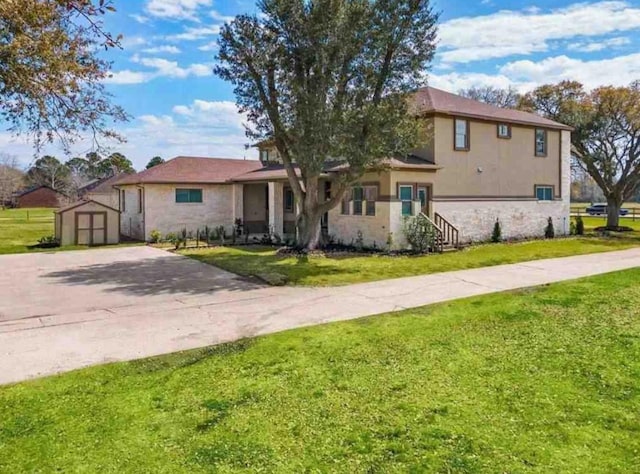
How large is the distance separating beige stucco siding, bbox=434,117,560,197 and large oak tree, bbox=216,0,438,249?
4.37 metres

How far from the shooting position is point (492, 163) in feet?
71.4

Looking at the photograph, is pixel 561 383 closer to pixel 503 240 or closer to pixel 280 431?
pixel 280 431

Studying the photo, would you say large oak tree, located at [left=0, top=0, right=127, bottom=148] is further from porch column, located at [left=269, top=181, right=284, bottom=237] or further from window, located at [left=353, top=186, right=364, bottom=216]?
porch column, located at [left=269, top=181, right=284, bottom=237]

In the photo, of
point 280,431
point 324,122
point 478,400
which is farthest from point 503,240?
point 280,431

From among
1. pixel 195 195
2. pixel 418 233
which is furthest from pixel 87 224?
pixel 418 233

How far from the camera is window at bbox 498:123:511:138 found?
866 inches

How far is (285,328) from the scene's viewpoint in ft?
26.6

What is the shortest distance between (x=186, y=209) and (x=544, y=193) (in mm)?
18064

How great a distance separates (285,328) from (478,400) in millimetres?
3667

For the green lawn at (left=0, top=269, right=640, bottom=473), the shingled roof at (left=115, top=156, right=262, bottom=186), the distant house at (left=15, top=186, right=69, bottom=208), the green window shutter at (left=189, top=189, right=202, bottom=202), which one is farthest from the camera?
the distant house at (left=15, top=186, right=69, bottom=208)

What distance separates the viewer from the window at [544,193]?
78.0 ft

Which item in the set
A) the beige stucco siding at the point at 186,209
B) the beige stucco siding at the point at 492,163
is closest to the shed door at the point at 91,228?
the beige stucco siding at the point at 186,209

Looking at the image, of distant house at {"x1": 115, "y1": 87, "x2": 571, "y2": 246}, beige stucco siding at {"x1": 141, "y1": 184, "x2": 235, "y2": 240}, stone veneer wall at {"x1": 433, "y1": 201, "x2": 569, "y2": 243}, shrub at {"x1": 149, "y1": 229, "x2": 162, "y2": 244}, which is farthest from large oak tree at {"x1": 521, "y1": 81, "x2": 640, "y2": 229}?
shrub at {"x1": 149, "y1": 229, "x2": 162, "y2": 244}

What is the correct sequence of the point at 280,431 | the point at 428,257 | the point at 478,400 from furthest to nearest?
the point at 428,257, the point at 478,400, the point at 280,431
